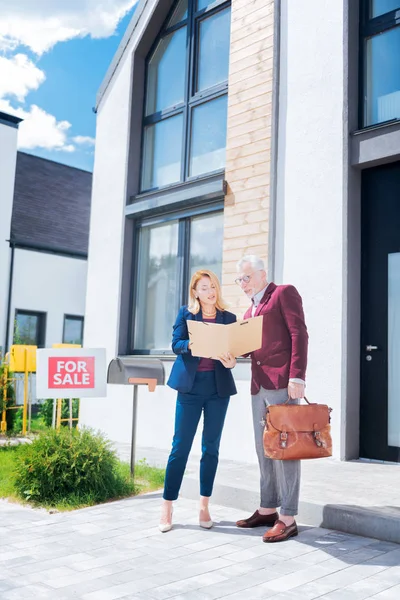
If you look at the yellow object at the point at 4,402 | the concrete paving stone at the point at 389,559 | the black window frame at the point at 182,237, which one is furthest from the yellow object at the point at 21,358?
the concrete paving stone at the point at 389,559

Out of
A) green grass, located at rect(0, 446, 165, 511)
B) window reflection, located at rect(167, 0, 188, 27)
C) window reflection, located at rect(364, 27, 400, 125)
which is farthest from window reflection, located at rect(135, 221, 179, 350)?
window reflection, located at rect(364, 27, 400, 125)

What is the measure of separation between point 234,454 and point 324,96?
414cm

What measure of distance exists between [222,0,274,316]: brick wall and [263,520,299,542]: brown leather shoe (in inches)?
142

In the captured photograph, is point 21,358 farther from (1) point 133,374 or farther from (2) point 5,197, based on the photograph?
(2) point 5,197

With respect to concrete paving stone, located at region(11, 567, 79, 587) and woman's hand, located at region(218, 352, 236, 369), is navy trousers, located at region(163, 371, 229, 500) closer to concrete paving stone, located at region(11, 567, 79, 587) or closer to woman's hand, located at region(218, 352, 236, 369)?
woman's hand, located at region(218, 352, 236, 369)

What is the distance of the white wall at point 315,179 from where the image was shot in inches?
273

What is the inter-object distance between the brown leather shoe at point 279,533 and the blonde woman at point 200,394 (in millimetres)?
547

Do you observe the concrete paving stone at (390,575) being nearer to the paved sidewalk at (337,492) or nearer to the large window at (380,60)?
the paved sidewalk at (337,492)

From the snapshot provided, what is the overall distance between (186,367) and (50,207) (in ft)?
59.1

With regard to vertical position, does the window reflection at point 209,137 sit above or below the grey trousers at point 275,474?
above

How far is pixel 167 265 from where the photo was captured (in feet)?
30.7

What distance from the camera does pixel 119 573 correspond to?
3795mm

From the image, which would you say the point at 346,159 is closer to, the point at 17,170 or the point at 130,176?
the point at 130,176

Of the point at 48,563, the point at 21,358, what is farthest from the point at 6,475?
the point at 21,358
